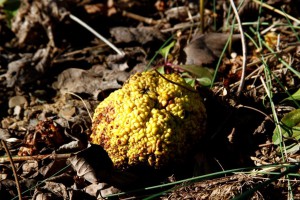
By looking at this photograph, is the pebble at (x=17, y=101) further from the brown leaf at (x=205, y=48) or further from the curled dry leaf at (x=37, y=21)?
the brown leaf at (x=205, y=48)

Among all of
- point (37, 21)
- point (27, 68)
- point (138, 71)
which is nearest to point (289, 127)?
point (138, 71)

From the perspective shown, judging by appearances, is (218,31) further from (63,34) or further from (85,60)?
(63,34)

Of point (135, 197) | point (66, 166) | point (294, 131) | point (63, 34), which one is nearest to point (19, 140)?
point (66, 166)

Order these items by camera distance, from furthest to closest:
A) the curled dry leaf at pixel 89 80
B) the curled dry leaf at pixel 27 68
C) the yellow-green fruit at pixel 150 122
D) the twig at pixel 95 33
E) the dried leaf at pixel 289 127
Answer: the twig at pixel 95 33 < the curled dry leaf at pixel 27 68 < the curled dry leaf at pixel 89 80 < the dried leaf at pixel 289 127 < the yellow-green fruit at pixel 150 122

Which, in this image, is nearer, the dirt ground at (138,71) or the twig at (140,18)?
the dirt ground at (138,71)

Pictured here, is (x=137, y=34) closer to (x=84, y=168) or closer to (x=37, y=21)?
(x=37, y=21)

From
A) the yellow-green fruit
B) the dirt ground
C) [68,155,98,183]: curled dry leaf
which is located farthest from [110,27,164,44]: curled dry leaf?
[68,155,98,183]: curled dry leaf

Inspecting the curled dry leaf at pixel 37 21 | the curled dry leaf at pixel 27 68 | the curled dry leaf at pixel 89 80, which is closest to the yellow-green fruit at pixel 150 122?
the curled dry leaf at pixel 89 80

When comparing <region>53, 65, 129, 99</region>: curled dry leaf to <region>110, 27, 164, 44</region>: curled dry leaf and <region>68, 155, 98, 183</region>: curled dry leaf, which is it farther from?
<region>68, 155, 98, 183</region>: curled dry leaf
